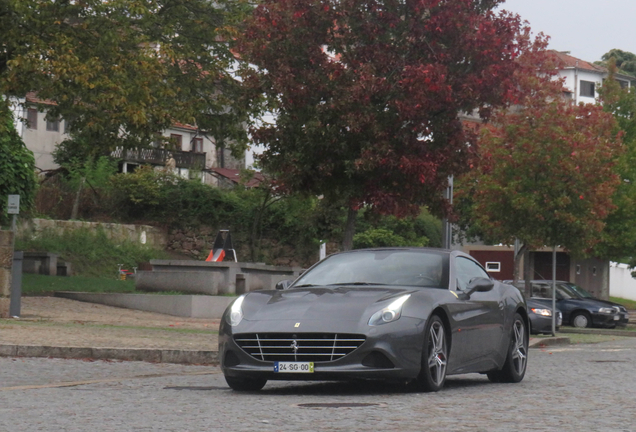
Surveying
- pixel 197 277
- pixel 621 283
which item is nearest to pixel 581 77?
pixel 621 283

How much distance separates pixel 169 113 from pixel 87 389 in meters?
14.9

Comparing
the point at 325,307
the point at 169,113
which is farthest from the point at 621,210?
the point at 325,307

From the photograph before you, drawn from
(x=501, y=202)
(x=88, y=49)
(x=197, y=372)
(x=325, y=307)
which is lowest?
(x=197, y=372)

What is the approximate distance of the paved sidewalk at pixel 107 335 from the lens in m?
14.3

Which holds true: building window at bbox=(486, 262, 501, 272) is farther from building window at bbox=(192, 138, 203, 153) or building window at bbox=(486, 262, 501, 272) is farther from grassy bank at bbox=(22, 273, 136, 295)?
grassy bank at bbox=(22, 273, 136, 295)

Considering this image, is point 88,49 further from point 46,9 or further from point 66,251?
point 66,251

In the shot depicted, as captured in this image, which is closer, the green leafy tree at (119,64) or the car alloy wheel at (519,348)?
the car alloy wheel at (519,348)

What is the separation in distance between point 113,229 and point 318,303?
31661 mm

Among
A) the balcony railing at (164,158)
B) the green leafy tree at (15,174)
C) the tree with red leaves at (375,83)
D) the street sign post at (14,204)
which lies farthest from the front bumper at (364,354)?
the balcony railing at (164,158)

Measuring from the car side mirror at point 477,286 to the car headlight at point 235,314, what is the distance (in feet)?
7.27

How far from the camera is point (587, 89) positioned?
96.4 metres

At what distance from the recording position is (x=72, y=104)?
23.6 metres

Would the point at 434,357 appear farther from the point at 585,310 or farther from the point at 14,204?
the point at 585,310

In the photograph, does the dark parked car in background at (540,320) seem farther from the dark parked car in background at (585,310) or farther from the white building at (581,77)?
the white building at (581,77)
